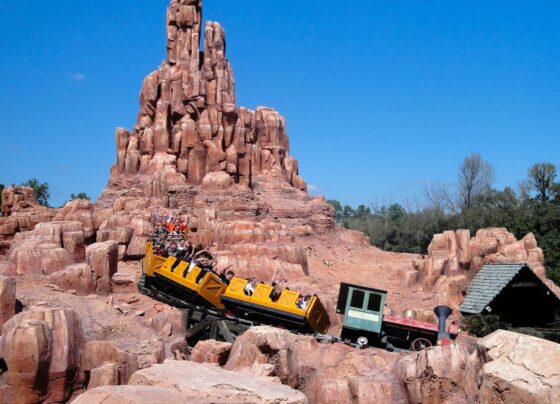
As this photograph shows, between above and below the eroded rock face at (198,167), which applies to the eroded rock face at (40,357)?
below

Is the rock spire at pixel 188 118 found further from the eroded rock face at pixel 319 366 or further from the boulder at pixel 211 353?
the boulder at pixel 211 353

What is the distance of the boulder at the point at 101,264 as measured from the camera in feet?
64.0

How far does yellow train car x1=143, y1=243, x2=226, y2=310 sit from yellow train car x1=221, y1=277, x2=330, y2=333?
58 cm

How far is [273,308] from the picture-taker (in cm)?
1725

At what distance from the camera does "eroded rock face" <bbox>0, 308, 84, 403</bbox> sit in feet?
33.7

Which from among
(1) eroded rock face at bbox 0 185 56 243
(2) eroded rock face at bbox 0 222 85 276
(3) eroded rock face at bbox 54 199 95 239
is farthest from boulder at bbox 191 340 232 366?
(1) eroded rock face at bbox 0 185 56 243

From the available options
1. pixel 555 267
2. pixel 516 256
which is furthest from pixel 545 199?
pixel 516 256

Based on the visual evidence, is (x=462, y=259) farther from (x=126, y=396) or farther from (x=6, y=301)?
(x=126, y=396)

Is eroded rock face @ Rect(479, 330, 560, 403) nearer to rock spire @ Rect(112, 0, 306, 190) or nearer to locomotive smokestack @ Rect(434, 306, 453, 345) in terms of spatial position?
locomotive smokestack @ Rect(434, 306, 453, 345)

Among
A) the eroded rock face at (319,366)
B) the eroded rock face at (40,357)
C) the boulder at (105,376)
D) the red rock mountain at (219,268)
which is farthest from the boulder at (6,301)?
the eroded rock face at (319,366)

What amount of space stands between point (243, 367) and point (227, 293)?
574cm

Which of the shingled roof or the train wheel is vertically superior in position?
the shingled roof

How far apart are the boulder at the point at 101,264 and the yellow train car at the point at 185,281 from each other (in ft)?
4.71

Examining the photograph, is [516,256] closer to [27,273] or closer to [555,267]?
[555,267]
